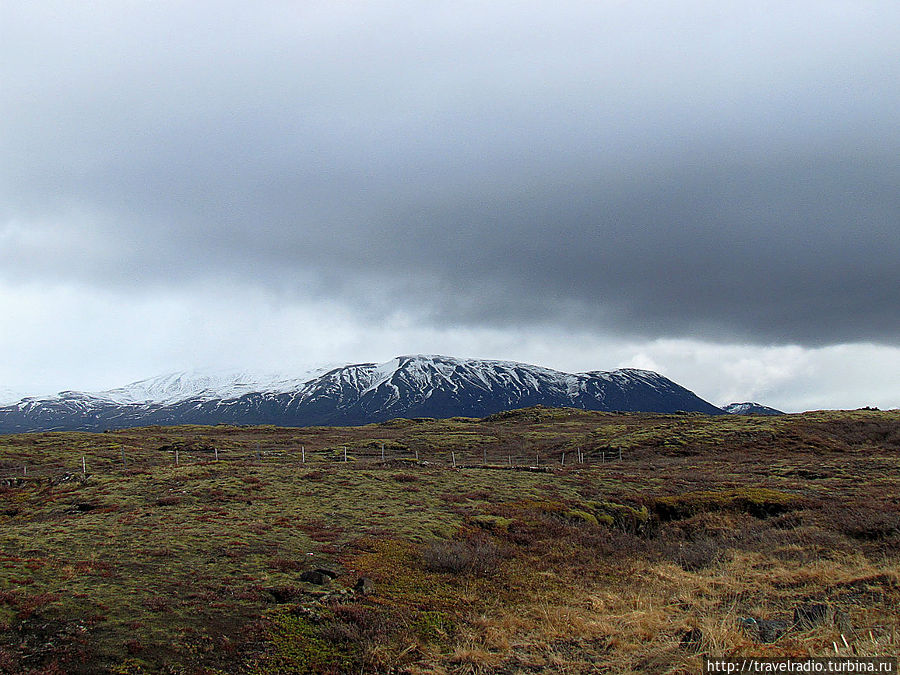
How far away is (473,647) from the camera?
9.82m

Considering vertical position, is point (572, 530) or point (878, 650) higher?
point (878, 650)

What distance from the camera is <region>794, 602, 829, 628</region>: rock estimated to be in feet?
30.3

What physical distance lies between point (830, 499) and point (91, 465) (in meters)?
59.2

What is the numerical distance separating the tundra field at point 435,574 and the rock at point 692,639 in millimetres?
34

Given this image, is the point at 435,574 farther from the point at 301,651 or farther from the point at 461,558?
the point at 301,651

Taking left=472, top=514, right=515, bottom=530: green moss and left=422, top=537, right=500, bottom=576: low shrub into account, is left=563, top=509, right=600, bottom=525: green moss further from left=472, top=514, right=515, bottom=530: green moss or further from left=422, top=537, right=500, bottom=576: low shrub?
left=422, top=537, right=500, bottom=576: low shrub

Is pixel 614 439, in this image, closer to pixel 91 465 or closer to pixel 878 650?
pixel 91 465

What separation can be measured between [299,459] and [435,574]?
1715 inches

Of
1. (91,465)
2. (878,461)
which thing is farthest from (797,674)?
(91,465)

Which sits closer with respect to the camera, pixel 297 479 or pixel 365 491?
pixel 365 491

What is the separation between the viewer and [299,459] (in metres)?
54.6

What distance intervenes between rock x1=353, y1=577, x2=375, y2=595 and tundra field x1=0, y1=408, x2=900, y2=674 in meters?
0.04

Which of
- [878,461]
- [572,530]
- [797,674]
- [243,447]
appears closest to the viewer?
[797,674]

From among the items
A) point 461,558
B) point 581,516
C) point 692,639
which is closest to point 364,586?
point 461,558
